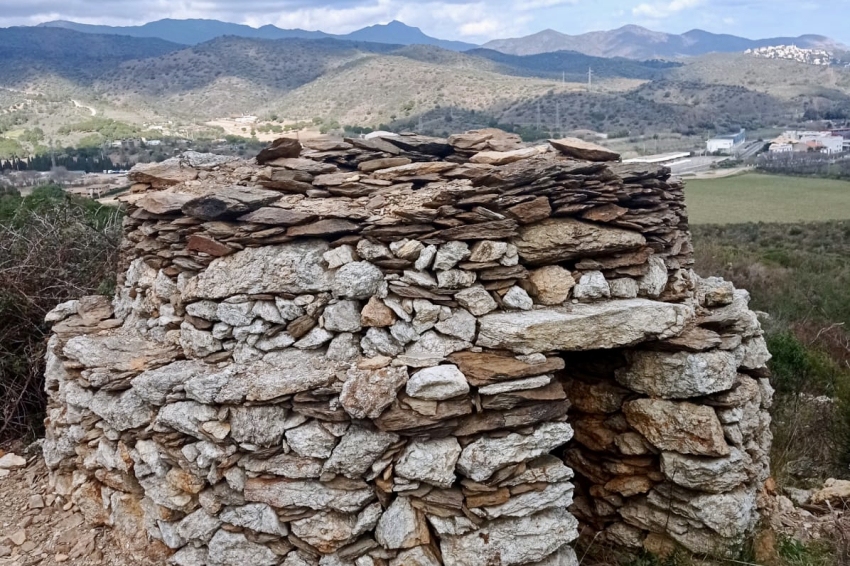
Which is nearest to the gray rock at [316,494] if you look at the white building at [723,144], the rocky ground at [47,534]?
the rocky ground at [47,534]

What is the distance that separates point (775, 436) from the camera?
767 cm

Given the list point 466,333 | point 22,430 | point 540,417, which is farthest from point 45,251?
point 540,417

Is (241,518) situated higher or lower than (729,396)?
lower

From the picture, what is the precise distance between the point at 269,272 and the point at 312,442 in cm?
136

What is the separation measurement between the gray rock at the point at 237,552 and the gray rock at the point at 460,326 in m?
2.00

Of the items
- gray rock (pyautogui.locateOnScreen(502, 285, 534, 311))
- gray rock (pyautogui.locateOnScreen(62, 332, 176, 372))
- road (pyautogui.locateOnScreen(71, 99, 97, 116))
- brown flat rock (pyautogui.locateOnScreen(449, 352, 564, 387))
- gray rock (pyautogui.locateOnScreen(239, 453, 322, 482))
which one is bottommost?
gray rock (pyautogui.locateOnScreen(239, 453, 322, 482))

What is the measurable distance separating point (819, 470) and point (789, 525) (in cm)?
176

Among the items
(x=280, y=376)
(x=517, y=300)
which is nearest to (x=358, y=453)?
(x=280, y=376)

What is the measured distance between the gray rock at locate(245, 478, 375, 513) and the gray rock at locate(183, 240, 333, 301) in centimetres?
142

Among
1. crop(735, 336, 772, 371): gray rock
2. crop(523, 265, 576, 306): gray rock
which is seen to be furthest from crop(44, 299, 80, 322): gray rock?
crop(735, 336, 772, 371): gray rock

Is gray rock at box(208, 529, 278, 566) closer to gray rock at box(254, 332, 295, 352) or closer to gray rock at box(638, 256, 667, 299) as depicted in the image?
gray rock at box(254, 332, 295, 352)

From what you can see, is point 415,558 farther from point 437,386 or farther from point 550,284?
point 550,284

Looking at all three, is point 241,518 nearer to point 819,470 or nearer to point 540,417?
point 540,417

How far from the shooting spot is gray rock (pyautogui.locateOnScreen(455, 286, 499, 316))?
4.95m
